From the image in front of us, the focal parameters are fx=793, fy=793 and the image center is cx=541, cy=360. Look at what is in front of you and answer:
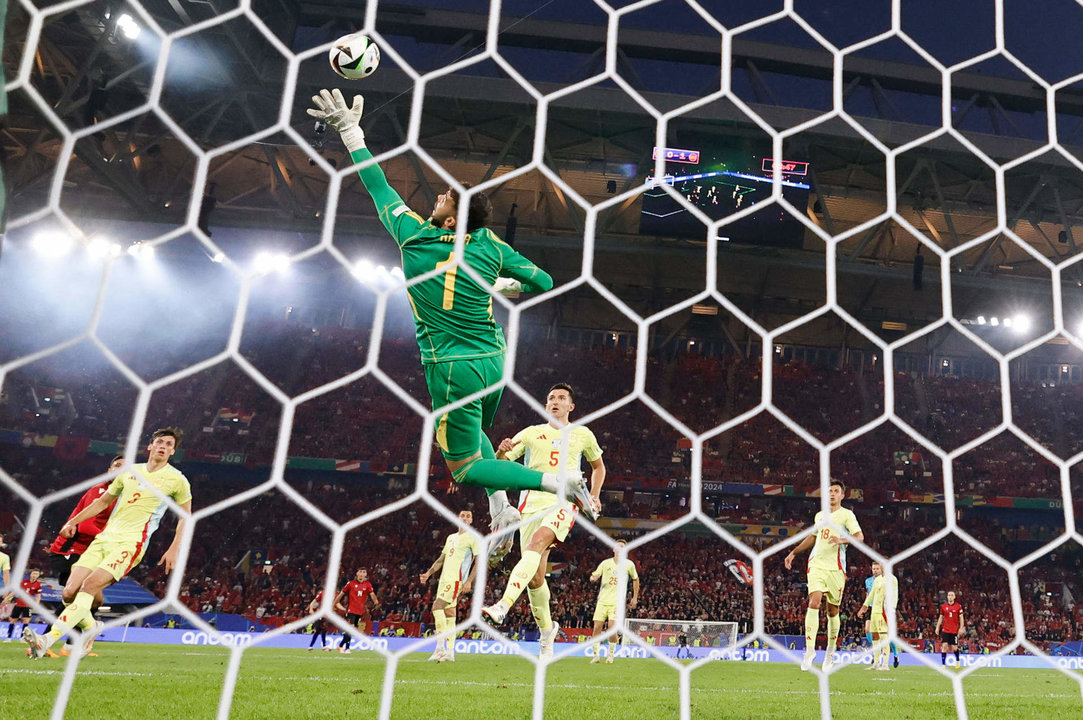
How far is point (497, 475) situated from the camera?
298cm

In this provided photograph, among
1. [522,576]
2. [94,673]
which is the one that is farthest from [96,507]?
[522,576]

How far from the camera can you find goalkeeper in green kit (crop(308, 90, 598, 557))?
2.94 m

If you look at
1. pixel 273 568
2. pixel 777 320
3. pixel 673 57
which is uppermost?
pixel 673 57

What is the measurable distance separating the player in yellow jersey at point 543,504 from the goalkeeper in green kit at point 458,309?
3.06 feet

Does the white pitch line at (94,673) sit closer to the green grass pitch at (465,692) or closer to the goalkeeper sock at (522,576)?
the green grass pitch at (465,692)

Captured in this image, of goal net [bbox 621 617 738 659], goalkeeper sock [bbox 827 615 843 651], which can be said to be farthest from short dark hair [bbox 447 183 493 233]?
goal net [bbox 621 617 738 659]

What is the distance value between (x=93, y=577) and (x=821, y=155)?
11.9 metres

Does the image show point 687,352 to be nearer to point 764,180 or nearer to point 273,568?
point 764,180

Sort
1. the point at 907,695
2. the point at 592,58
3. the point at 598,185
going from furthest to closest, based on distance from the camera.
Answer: the point at 598,185, the point at 592,58, the point at 907,695

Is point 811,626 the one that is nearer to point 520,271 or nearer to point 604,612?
point 604,612

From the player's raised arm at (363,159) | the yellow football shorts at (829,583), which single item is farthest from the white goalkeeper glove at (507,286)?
the yellow football shorts at (829,583)

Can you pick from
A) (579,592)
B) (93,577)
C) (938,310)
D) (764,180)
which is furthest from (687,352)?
(93,577)

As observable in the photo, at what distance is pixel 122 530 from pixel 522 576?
7.09 feet

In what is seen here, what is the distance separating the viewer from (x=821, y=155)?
12.7 metres
